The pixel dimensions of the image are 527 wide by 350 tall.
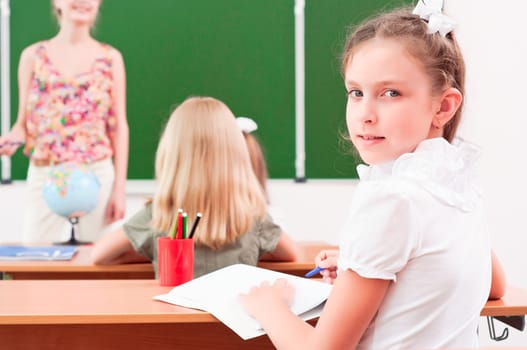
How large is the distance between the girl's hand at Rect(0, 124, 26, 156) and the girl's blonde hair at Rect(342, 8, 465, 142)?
3227 millimetres

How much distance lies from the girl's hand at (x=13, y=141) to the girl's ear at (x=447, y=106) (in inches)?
132

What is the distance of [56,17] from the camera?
4.88 metres

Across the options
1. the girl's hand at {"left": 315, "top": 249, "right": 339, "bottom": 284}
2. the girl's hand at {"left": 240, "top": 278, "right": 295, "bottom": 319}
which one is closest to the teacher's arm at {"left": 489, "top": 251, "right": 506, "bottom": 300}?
the girl's hand at {"left": 315, "top": 249, "right": 339, "bottom": 284}

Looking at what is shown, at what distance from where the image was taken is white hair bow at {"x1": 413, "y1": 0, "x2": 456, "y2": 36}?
129 cm

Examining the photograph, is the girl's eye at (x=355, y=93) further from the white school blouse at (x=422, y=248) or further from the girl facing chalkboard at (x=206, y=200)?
the girl facing chalkboard at (x=206, y=200)

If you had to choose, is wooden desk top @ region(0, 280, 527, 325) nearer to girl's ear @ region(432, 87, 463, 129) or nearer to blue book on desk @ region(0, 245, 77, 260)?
girl's ear @ region(432, 87, 463, 129)

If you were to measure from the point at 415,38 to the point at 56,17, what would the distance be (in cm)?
407

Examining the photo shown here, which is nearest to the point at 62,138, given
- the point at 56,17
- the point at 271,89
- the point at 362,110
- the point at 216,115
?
the point at 56,17

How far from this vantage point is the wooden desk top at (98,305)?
1.50 metres

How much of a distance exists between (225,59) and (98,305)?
3.58 metres

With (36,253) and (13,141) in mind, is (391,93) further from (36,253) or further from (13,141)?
(13,141)

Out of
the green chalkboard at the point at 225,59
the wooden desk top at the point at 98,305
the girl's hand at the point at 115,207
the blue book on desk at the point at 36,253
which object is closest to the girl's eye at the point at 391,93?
the wooden desk top at the point at 98,305

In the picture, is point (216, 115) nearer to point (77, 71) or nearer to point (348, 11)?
point (77, 71)

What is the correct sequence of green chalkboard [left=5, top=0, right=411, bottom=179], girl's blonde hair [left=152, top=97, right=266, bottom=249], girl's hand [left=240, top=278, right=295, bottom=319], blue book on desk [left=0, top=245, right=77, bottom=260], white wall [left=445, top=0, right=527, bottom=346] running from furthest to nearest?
green chalkboard [left=5, top=0, right=411, bottom=179]
white wall [left=445, top=0, right=527, bottom=346]
blue book on desk [left=0, top=245, right=77, bottom=260]
girl's blonde hair [left=152, top=97, right=266, bottom=249]
girl's hand [left=240, top=278, right=295, bottom=319]
